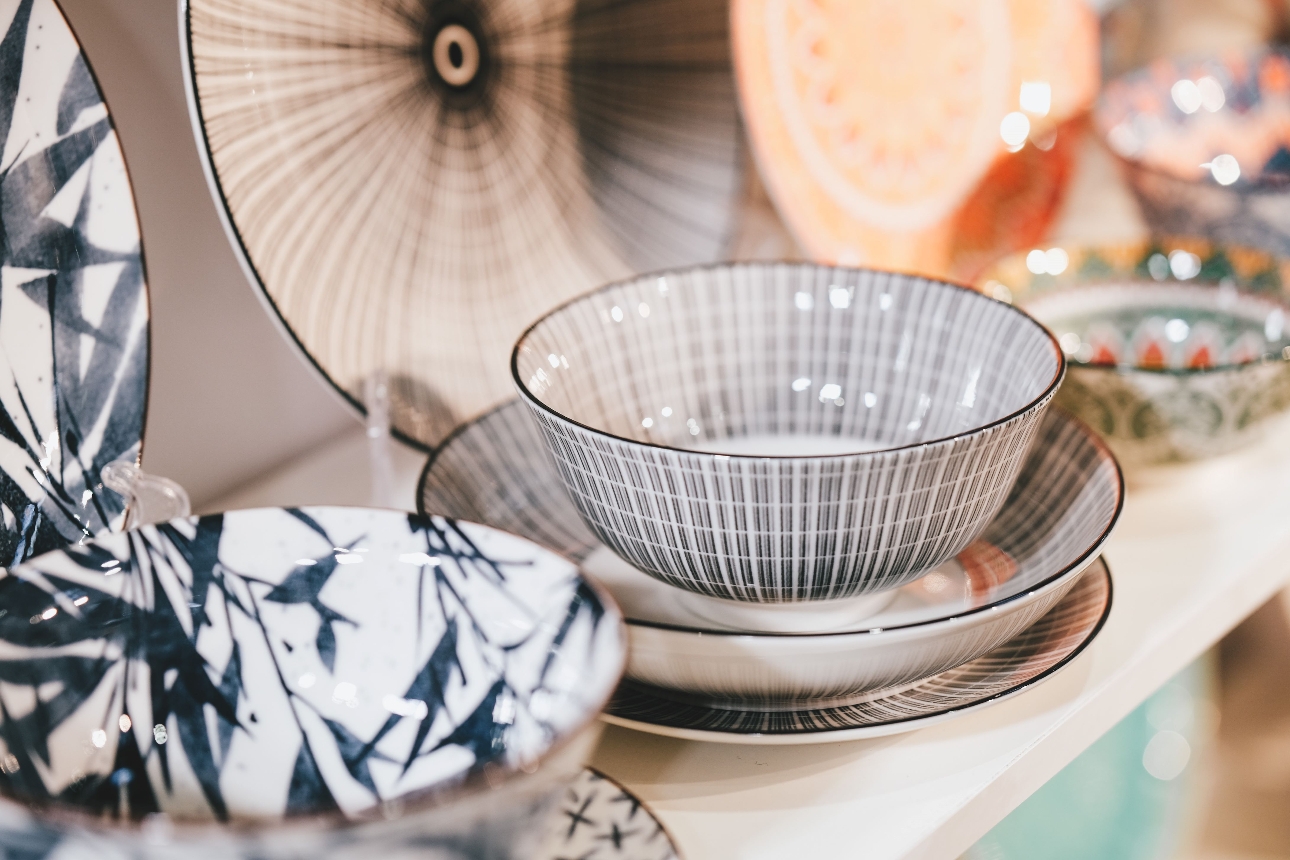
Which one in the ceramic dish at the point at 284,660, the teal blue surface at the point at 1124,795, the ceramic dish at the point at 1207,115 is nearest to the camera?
the ceramic dish at the point at 284,660

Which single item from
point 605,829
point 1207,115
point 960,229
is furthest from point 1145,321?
point 605,829

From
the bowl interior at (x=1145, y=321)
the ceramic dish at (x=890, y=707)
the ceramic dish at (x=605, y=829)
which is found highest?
the bowl interior at (x=1145, y=321)

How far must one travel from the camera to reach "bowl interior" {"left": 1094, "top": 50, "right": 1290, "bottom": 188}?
0.92 metres

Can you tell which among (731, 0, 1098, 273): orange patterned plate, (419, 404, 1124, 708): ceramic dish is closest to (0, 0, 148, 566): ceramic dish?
(419, 404, 1124, 708): ceramic dish

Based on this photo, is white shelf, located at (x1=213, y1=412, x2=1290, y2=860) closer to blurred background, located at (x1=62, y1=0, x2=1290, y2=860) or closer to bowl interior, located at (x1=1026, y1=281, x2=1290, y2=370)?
blurred background, located at (x1=62, y1=0, x2=1290, y2=860)

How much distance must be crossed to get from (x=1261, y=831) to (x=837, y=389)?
73cm

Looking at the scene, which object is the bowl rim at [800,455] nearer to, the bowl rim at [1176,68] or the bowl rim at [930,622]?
the bowl rim at [930,622]

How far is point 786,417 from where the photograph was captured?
0.57 m

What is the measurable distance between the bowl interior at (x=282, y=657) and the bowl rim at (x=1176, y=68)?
71cm

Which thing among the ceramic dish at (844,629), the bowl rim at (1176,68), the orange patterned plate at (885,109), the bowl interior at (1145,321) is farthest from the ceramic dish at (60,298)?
the bowl rim at (1176,68)

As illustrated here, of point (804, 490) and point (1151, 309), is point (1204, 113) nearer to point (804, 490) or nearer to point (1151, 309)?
point (1151, 309)

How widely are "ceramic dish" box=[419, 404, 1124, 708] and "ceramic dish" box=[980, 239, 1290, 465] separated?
8 centimetres

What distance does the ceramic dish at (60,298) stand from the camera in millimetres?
388

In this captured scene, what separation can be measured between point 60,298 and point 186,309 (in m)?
0.12
